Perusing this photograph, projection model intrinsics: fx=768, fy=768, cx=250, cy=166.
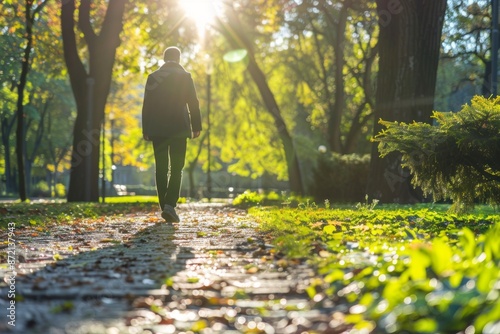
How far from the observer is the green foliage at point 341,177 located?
882 inches

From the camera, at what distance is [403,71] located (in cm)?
1430

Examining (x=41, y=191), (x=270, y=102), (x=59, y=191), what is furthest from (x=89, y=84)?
(x=41, y=191)

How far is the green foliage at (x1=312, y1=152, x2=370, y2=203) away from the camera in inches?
882

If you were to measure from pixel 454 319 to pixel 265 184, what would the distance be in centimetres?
6005

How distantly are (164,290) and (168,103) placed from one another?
639 centimetres

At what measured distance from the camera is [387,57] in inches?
567

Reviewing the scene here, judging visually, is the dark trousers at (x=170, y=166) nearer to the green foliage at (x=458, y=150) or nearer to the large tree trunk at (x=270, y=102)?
the green foliage at (x=458, y=150)

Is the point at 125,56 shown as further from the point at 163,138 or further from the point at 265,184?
the point at 265,184

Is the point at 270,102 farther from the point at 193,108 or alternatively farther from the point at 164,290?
the point at 164,290

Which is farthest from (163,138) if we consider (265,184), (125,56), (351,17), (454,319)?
(265,184)

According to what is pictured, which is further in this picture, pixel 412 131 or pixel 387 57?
pixel 387 57

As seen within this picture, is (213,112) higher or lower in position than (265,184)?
higher

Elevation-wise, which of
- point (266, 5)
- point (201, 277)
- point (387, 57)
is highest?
point (266, 5)

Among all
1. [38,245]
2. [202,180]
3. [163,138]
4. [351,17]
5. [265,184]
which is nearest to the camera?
[38,245]
